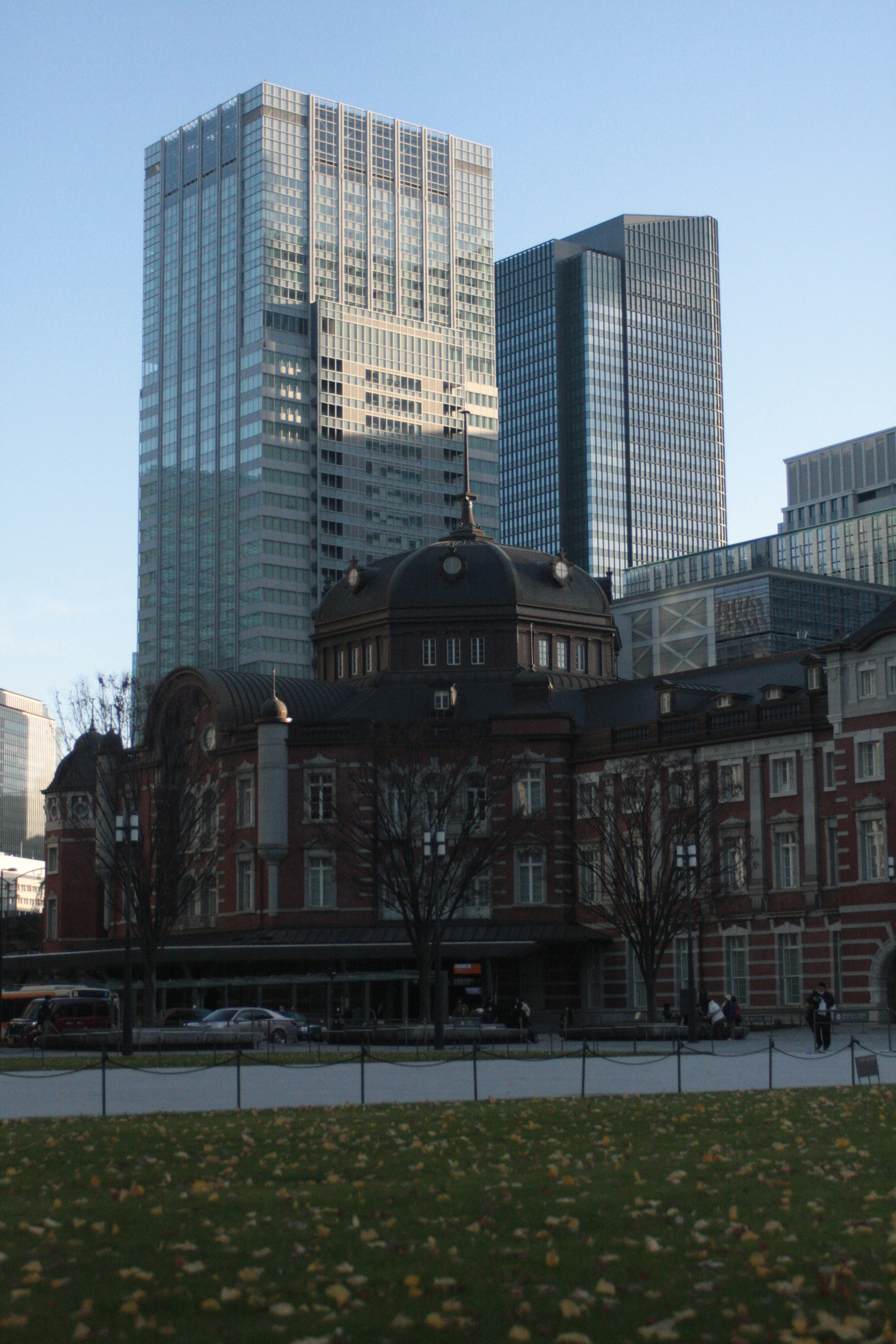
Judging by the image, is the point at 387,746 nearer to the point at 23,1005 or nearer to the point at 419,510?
the point at 23,1005

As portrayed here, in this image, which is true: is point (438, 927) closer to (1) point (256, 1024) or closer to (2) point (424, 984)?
(2) point (424, 984)

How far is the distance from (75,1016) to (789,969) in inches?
1250

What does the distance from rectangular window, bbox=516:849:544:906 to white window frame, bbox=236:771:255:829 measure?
1432 cm

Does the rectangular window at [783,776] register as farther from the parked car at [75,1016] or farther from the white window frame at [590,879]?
the parked car at [75,1016]

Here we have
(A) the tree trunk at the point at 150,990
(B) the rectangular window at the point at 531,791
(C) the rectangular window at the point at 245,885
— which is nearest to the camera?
(A) the tree trunk at the point at 150,990

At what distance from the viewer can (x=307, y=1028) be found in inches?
2795

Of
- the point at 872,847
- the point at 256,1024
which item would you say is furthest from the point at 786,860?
the point at 256,1024

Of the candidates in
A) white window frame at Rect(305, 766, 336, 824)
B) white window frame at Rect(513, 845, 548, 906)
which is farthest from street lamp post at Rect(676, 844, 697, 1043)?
white window frame at Rect(305, 766, 336, 824)

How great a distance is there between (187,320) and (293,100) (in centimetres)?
2588

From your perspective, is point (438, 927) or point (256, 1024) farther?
point (256, 1024)

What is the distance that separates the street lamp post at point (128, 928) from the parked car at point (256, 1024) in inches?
191

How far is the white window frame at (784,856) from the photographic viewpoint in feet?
270

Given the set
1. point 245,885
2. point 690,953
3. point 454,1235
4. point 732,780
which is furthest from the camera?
point 245,885

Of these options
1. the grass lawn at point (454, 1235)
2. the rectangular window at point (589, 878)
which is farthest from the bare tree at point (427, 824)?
the grass lawn at point (454, 1235)
